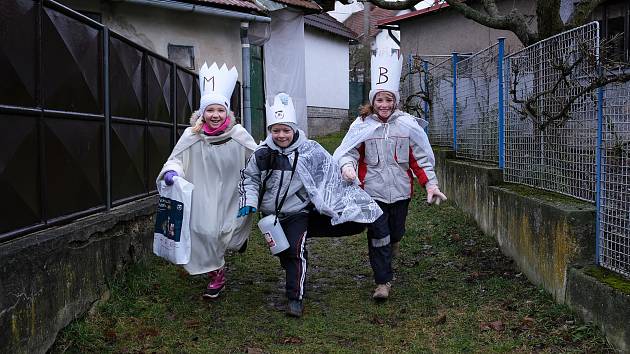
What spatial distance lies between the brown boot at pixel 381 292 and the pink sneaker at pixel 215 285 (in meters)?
1.25

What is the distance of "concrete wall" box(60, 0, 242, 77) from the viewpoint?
10203 millimetres

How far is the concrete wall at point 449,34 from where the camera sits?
15.8 m

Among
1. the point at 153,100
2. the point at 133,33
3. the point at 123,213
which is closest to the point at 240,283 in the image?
the point at 123,213

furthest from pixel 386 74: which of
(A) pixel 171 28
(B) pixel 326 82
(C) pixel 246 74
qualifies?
(B) pixel 326 82

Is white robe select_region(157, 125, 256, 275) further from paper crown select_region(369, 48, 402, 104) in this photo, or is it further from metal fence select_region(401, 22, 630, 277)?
metal fence select_region(401, 22, 630, 277)

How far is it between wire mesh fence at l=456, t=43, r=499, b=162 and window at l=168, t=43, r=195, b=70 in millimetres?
4782

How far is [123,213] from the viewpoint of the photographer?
535cm

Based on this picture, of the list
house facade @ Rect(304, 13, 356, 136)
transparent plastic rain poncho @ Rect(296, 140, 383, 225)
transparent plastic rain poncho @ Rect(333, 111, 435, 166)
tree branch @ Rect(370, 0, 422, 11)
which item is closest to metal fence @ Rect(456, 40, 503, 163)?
tree branch @ Rect(370, 0, 422, 11)

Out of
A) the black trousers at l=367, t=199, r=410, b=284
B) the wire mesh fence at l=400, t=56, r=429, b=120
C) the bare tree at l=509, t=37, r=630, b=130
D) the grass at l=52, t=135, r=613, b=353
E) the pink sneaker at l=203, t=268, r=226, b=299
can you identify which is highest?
the wire mesh fence at l=400, t=56, r=429, b=120

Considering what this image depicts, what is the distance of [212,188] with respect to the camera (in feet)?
17.8

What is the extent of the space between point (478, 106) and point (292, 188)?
13.4ft

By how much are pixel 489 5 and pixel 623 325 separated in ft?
20.0

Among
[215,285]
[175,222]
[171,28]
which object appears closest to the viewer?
[175,222]

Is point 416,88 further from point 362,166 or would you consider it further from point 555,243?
point 555,243
